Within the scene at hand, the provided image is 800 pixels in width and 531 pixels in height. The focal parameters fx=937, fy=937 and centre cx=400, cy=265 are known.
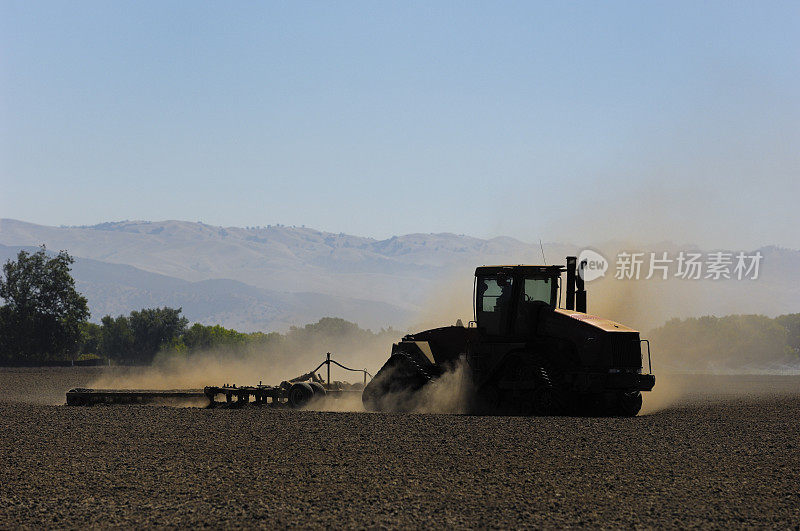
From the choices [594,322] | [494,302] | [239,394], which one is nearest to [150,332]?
[239,394]

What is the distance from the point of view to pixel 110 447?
19.5 metres

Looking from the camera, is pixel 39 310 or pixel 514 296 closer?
pixel 514 296

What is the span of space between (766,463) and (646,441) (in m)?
3.03

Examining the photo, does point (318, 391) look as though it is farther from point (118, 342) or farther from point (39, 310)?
point (118, 342)

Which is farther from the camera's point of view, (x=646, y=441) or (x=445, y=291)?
(x=445, y=291)

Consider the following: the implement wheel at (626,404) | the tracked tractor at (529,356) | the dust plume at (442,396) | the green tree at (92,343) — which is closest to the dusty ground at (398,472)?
the implement wheel at (626,404)

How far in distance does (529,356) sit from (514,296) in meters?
1.87

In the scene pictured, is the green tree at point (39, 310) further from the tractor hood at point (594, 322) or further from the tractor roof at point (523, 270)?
the tractor hood at point (594, 322)

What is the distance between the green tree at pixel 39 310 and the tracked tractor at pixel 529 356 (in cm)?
9255

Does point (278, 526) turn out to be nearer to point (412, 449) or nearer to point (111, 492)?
point (111, 492)

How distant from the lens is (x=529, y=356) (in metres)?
26.2

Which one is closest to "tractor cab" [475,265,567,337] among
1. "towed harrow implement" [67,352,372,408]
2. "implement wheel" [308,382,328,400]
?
"towed harrow implement" [67,352,372,408]

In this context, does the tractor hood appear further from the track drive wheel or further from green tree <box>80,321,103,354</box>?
green tree <box>80,321,103,354</box>

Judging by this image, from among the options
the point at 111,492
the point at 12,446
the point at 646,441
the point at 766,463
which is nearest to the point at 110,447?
the point at 12,446
